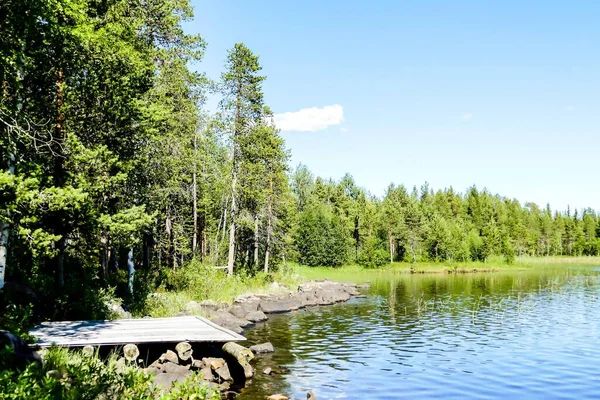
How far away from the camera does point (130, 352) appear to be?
49.5 feet

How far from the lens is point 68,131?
18.7 m

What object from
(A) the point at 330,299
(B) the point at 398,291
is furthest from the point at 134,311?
(B) the point at 398,291

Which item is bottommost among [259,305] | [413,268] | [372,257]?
[259,305]

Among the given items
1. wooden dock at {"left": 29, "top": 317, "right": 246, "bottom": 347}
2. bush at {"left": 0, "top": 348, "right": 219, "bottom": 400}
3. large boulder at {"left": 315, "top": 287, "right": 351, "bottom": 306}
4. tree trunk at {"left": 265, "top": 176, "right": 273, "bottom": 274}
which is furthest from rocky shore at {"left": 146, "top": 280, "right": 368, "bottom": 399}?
tree trunk at {"left": 265, "top": 176, "right": 273, "bottom": 274}

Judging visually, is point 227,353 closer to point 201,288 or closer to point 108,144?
point 108,144

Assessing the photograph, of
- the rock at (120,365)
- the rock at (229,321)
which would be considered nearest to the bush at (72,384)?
the rock at (120,365)

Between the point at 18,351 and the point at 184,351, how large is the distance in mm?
5740

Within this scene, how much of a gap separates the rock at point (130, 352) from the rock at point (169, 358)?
105cm

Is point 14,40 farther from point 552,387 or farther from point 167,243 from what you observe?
point 167,243

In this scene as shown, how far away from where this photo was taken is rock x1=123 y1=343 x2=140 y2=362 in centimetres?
1498

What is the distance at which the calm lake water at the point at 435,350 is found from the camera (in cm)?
1630

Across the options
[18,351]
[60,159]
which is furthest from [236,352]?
[60,159]

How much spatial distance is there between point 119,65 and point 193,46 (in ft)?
30.6

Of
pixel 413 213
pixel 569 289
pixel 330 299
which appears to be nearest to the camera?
pixel 330 299
